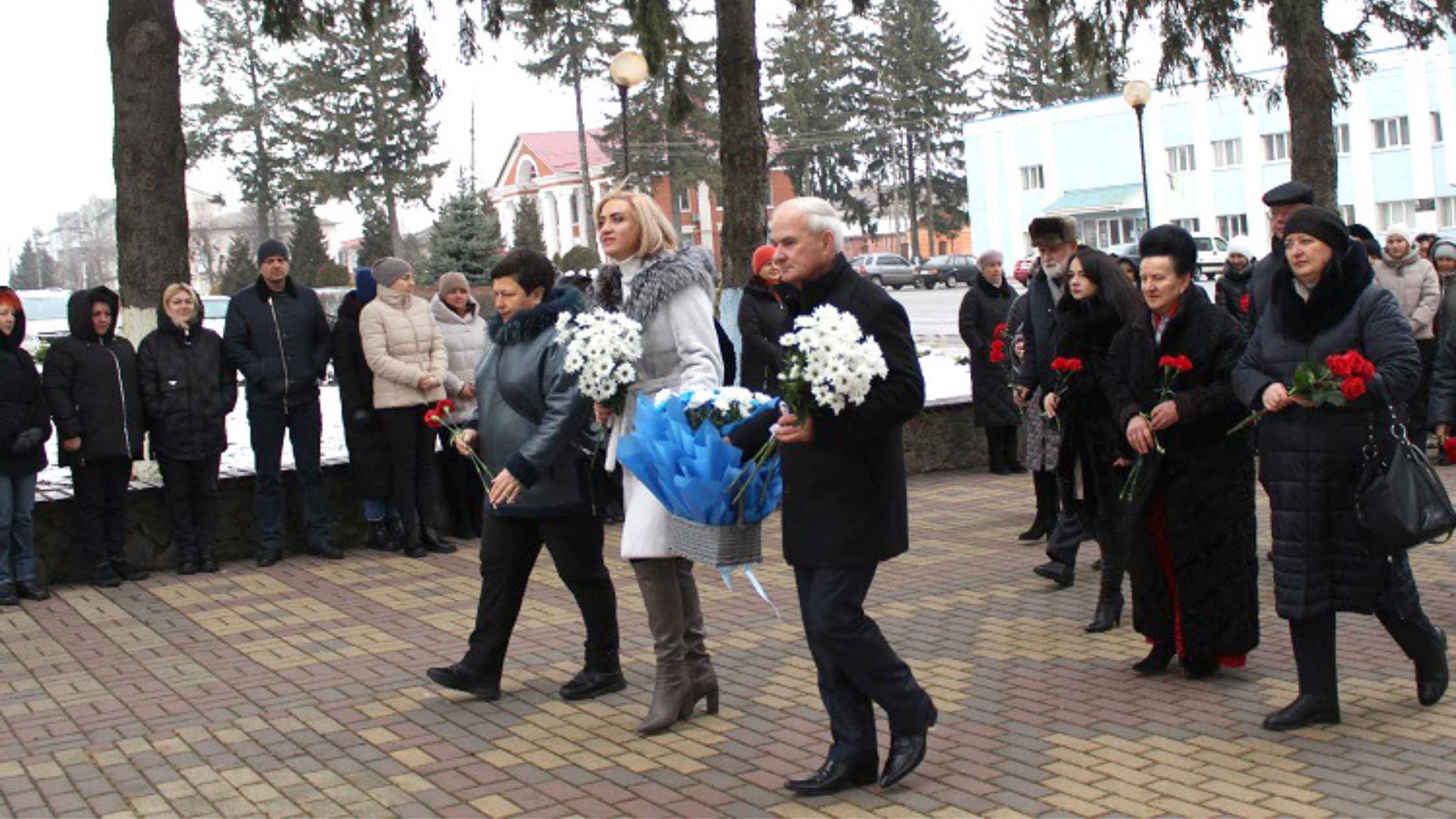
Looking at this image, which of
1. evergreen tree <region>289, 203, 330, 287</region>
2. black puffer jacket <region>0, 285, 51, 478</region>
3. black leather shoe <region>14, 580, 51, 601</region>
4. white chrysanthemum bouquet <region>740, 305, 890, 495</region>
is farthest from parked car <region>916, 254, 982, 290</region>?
white chrysanthemum bouquet <region>740, 305, 890, 495</region>

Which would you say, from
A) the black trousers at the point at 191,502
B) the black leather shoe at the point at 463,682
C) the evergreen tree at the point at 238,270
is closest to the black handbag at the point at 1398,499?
the black leather shoe at the point at 463,682

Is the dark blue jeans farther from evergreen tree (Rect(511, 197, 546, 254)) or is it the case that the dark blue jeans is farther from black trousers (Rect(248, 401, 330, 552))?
evergreen tree (Rect(511, 197, 546, 254))

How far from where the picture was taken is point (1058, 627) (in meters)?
7.75

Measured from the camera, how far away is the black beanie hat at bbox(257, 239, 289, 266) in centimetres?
1074

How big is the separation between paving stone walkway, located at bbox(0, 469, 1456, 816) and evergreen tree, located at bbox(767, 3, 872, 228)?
67.1 metres

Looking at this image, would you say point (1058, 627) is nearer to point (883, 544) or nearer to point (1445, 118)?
point (883, 544)

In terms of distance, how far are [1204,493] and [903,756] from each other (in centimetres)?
199

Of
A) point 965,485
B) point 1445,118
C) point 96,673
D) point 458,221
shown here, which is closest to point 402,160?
point 458,221

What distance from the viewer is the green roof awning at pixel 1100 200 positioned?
70.6 m

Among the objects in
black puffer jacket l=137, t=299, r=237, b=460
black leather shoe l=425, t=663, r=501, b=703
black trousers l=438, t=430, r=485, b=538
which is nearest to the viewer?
black leather shoe l=425, t=663, r=501, b=703

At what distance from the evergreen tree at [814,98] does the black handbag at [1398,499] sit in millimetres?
69474

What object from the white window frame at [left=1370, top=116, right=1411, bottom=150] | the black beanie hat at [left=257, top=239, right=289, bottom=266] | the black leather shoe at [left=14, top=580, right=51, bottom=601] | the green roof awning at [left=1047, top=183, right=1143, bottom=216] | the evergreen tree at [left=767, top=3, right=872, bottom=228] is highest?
the evergreen tree at [left=767, top=3, right=872, bottom=228]

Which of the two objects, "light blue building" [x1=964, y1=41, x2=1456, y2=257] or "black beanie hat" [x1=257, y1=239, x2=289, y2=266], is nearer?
"black beanie hat" [x1=257, y1=239, x2=289, y2=266]

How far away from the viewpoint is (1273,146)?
66.6m
